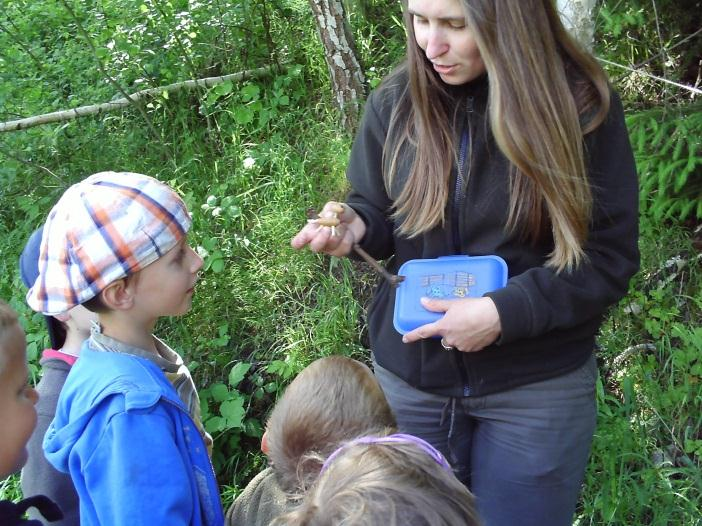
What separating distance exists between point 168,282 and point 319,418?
0.63m

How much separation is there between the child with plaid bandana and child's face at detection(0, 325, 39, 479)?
0.73ft

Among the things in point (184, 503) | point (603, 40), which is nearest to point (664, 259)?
point (603, 40)

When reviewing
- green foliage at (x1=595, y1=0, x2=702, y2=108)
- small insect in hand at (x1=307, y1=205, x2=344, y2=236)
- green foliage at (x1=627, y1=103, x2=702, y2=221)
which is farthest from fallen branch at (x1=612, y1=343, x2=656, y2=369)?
small insect in hand at (x1=307, y1=205, x2=344, y2=236)

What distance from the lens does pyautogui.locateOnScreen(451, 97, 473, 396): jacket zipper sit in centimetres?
200

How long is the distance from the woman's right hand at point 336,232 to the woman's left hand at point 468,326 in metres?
0.36

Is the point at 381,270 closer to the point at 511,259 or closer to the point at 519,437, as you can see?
the point at 511,259

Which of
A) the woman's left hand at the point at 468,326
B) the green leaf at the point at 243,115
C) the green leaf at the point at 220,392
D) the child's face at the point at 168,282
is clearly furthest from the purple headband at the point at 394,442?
the green leaf at the point at 243,115

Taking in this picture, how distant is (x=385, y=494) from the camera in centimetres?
119

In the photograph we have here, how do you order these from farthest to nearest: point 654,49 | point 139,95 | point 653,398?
point 139,95 < point 654,49 < point 653,398

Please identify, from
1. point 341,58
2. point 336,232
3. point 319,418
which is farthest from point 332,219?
point 341,58

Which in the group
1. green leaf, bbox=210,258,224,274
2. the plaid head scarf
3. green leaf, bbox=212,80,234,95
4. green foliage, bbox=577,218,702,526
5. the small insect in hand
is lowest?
green foliage, bbox=577,218,702,526

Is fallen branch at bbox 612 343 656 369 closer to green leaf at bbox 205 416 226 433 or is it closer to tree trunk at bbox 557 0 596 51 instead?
tree trunk at bbox 557 0 596 51

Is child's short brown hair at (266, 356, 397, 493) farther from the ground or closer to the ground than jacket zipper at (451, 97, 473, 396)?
closer to the ground

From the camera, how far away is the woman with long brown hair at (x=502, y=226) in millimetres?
1854
